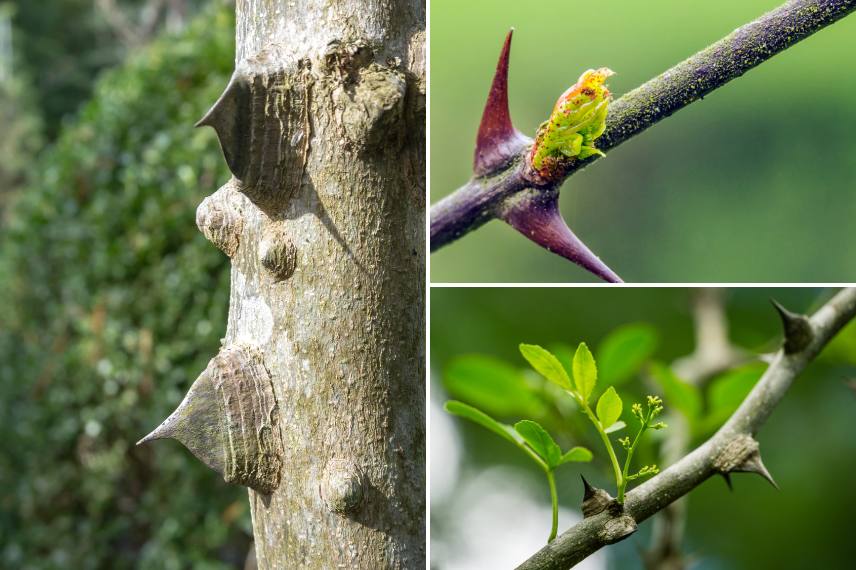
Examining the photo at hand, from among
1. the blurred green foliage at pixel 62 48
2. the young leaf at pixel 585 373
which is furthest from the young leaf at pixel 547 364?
the blurred green foliage at pixel 62 48

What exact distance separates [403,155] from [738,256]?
0.30 meters

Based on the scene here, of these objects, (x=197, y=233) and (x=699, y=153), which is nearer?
(x=699, y=153)

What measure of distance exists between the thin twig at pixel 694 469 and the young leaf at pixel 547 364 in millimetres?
95

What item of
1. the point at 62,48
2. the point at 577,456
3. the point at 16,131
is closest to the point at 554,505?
the point at 577,456

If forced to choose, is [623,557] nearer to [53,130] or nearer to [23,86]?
[23,86]

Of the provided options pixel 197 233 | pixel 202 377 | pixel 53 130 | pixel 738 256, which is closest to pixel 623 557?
pixel 738 256

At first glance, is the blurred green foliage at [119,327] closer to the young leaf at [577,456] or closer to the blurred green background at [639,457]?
the blurred green background at [639,457]

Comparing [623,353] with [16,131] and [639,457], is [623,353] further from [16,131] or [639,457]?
[16,131]

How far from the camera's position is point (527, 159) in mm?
744

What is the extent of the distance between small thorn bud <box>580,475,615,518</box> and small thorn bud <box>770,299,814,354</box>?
0.18 meters

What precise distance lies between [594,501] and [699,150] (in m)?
0.29

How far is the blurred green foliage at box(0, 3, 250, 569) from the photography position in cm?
230

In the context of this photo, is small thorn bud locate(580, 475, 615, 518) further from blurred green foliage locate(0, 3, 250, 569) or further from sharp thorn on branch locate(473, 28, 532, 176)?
blurred green foliage locate(0, 3, 250, 569)

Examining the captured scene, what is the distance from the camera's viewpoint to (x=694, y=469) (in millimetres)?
636
